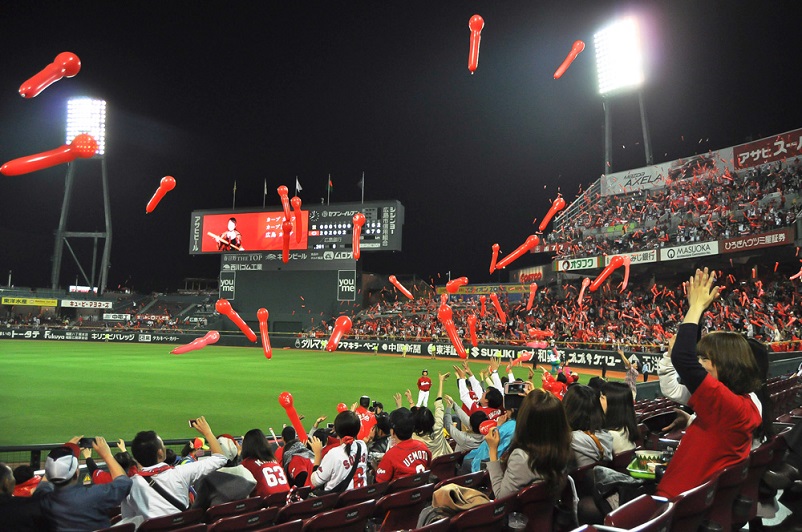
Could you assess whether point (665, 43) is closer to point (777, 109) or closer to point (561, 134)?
point (777, 109)

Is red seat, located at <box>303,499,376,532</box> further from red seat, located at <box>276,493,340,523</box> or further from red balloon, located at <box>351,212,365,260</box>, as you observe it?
red balloon, located at <box>351,212,365,260</box>

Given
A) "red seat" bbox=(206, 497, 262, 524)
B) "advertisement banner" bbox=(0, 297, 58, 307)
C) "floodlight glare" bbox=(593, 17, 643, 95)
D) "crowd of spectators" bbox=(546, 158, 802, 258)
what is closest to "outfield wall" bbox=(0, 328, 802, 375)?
"crowd of spectators" bbox=(546, 158, 802, 258)

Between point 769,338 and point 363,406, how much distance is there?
2119 centimetres

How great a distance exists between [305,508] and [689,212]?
31867mm

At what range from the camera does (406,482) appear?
13.9ft

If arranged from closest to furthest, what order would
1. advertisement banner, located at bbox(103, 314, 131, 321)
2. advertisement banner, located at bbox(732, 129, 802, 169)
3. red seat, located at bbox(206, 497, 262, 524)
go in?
red seat, located at bbox(206, 497, 262, 524) < advertisement banner, located at bbox(732, 129, 802, 169) < advertisement banner, located at bbox(103, 314, 131, 321)

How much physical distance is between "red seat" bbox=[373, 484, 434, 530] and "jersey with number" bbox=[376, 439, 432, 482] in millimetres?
538

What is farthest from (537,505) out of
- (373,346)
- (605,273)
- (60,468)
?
(373,346)

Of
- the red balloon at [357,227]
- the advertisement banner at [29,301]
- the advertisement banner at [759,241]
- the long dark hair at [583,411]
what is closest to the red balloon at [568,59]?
the red balloon at [357,227]

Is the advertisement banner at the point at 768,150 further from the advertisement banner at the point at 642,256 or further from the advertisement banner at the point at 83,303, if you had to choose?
the advertisement banner at the point at 83,303

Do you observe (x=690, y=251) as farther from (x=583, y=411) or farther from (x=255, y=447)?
(x=255, y=447)

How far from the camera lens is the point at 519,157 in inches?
2191

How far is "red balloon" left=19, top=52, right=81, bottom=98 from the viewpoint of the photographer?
6.07 m

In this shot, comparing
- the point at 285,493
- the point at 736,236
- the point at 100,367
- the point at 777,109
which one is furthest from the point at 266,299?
the point at 285,493
